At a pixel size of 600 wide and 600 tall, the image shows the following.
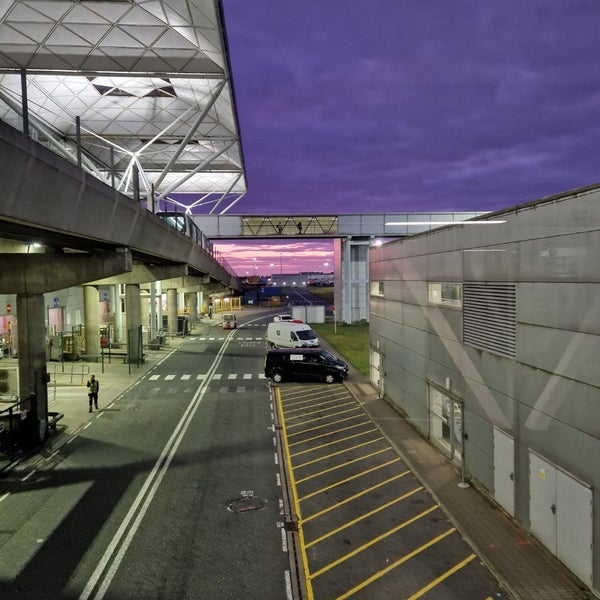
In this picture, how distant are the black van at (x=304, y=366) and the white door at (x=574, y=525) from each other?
18.1 metres

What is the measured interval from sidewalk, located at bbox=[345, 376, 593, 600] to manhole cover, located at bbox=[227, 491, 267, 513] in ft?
15.8

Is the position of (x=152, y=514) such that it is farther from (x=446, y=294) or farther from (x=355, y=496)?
(x=446, y=294)

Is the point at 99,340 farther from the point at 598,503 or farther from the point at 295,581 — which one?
the point at 598,503

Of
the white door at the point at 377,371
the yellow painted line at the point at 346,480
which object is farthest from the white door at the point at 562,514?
the white door at the point at 377,371

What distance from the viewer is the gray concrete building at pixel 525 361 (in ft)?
29.1

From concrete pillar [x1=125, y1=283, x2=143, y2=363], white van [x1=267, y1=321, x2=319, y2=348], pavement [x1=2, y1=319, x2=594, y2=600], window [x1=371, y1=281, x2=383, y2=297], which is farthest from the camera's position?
white van [x1=267, y1=321, x2=319, y2=348]

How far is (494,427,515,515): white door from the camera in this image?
37.6 ft

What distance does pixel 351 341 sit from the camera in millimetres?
45812

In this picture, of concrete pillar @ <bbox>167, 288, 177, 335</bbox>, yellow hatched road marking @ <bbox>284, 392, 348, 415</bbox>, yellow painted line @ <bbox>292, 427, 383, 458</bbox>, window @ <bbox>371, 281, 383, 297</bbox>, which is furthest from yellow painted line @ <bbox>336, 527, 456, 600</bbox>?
concrete pillar @ <bbox>167, 288, 177, 335</bbox>

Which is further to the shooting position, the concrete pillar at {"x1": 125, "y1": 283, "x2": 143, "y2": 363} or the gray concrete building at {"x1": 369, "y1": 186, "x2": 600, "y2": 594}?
the concrete pillar at {"x1": 125, "y1": 283, "x2": 143, "y2": 363}

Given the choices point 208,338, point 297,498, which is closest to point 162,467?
point 297,498

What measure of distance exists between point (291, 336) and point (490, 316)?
26.9 m

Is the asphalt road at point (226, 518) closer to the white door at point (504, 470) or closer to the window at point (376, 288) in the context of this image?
the white door at point (504, 470)

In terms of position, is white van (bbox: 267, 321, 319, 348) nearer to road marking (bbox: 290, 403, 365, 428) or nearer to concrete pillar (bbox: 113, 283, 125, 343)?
road marking (bbox: 290, 403, 365, 428)
